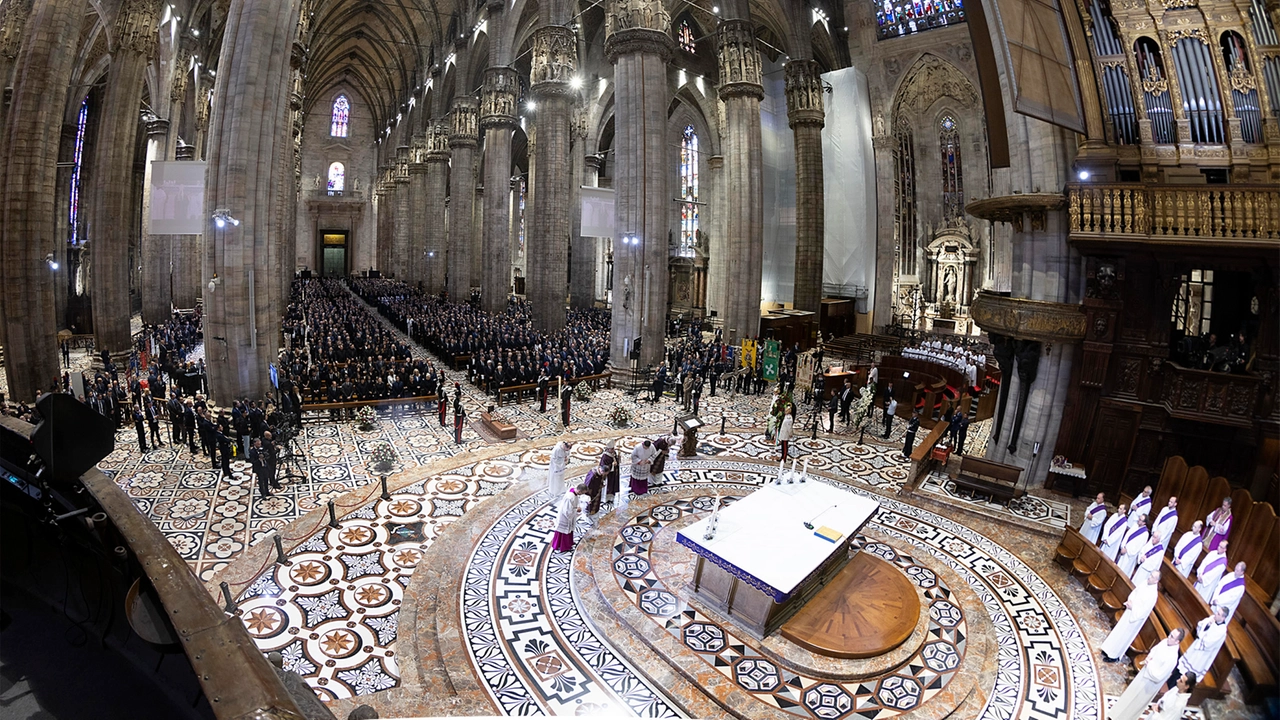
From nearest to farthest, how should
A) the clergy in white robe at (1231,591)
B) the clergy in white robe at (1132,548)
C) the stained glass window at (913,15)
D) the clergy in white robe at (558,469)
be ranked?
the clergy in white robe at (1231,591) → the clergy in white robe at (1132,548) → the clergy in white robe at (558,469) → the stained glass window at (913,15)

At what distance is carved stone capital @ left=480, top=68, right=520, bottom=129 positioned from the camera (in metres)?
30.4

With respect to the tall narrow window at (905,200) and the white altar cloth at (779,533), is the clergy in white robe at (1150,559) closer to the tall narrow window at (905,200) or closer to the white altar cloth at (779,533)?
the white altar cloth at (779,533)

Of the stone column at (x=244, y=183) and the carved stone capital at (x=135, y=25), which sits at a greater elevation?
the carved stone capital at (x=135, y=25)

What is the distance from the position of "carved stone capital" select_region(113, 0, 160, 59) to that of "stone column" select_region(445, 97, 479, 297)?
15732 millimetres

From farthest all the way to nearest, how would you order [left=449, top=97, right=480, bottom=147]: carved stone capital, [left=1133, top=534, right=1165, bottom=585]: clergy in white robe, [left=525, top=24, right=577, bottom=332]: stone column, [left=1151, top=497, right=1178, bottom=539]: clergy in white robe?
[left=449, top=97, right=480, bottom=147]: carved stone capital < [left=525, top=24, right=577, bottom=332]: stone column < [left=1151, top=497, right=1178, bottom=539]: clergy in white robe < [left=1133, top=534, right=1165, bottom=585]: clergy in white robe

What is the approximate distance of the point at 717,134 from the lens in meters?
38.1

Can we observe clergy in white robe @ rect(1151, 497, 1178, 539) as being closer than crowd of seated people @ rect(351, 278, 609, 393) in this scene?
Yes

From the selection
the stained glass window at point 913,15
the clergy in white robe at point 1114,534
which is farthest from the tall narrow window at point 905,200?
the clergy in white robe at point 1114,534

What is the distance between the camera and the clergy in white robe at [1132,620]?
684cm

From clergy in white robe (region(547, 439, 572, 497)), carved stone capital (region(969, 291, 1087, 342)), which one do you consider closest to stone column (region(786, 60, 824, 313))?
carved stone capital (region(969, 291, 1087, 342))

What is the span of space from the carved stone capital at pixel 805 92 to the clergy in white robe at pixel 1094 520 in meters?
22.9

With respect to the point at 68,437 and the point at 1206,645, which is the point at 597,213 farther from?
the point at 1206,645

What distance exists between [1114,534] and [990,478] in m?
2.88

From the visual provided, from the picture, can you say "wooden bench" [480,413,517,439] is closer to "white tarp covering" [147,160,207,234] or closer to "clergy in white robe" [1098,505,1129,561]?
"white tarp covering" [147,160,207,234]
